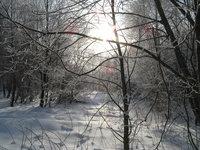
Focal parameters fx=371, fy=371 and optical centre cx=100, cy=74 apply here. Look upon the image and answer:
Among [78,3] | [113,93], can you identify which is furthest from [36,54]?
[113,93]

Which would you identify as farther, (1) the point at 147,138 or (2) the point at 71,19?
(1) the point at 147,138

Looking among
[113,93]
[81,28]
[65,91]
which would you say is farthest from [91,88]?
[81,28]

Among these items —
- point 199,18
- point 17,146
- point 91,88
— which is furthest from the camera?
point 17,146

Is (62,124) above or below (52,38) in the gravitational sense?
below

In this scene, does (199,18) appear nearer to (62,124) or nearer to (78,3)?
(78,3)

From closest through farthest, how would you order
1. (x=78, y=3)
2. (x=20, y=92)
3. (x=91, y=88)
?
1. (x=78, y=3)
2. (x=91, y=88)
3. (x=20, y=92)

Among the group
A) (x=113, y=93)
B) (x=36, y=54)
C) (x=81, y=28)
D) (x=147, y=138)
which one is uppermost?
(x=81, y=28)

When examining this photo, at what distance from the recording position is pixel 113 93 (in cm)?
718

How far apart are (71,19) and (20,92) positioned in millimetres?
32048

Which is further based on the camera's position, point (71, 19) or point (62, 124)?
point (62, 124)

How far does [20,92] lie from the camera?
35.0 meters

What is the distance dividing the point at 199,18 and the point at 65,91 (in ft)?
6.79

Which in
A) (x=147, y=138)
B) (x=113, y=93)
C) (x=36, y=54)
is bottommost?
(x=147, y=138)

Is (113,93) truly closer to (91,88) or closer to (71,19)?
(91,88)
